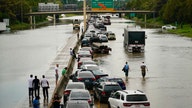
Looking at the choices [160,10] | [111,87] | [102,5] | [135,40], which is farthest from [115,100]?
[160,10]

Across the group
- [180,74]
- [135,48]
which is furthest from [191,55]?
[180,74]

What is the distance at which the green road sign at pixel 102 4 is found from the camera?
108 m

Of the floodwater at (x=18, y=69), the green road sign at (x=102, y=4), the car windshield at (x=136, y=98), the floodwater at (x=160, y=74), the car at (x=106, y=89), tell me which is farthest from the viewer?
the green road sign at (x=102, y=4)

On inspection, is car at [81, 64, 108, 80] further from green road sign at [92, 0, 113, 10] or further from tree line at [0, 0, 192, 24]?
tree line at [0, 0, 192, 24]

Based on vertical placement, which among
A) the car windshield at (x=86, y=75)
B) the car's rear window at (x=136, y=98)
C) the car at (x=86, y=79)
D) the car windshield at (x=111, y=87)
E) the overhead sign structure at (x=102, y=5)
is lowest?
the car at (x=86, y=79)

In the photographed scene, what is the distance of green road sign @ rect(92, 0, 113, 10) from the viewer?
108006 millimetres

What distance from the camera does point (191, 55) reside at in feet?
195

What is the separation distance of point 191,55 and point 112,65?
14.5m

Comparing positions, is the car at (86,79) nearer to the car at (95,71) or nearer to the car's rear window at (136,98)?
the car at (95,71)

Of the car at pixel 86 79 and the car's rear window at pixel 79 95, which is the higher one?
the car's rear window at pixel 79 95

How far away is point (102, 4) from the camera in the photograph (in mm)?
109188

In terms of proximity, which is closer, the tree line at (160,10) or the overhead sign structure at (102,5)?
the overhead sign structure at (102,5)

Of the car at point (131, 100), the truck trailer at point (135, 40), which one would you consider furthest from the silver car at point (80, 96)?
the truck trailer at point (135, 40)

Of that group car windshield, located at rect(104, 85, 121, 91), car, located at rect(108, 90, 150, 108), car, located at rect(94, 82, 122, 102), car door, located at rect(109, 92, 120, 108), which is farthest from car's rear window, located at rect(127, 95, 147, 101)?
car windshield, located at rect(104, 85, 121, 91)
